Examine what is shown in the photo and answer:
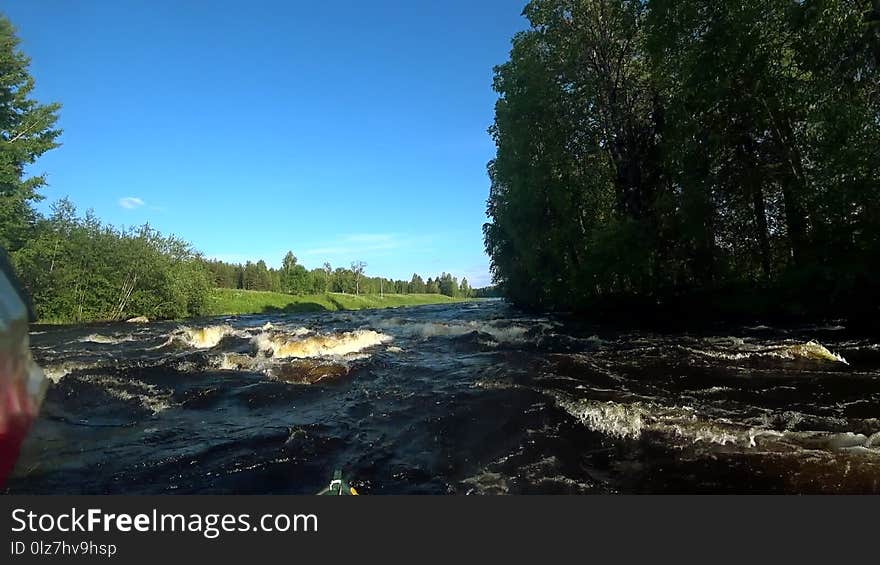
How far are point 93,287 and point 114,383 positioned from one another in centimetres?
4164

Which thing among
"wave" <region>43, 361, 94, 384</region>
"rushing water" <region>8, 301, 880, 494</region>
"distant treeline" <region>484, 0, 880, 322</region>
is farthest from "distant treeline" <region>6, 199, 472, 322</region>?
"distant treeline" <region>484, 0, 880, 322</region>

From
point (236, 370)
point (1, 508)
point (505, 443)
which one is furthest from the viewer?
point (236, 370)

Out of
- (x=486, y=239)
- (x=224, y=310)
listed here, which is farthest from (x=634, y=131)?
(x=224, y=310)

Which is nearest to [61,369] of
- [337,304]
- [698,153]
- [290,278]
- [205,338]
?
[205,338]

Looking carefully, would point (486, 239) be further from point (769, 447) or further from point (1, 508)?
point (1, 508)

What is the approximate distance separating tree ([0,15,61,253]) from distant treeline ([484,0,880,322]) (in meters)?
39.2

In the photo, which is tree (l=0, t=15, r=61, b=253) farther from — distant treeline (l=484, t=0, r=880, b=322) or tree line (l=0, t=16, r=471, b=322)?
distant treeline (l=484, t=0, r=880, b=322)

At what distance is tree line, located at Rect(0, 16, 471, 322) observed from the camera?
3584 centimetres

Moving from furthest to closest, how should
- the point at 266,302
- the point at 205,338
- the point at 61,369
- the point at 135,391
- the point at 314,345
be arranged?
the point at 266,302, the point at 205,338, the point at 314,345, the point at 61,369, the point at 135,391

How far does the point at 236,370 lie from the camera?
1361cm

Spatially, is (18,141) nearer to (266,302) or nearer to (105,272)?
(105,272)

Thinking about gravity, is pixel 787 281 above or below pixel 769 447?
above

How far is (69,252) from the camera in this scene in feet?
142

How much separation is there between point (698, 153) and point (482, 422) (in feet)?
58.6
